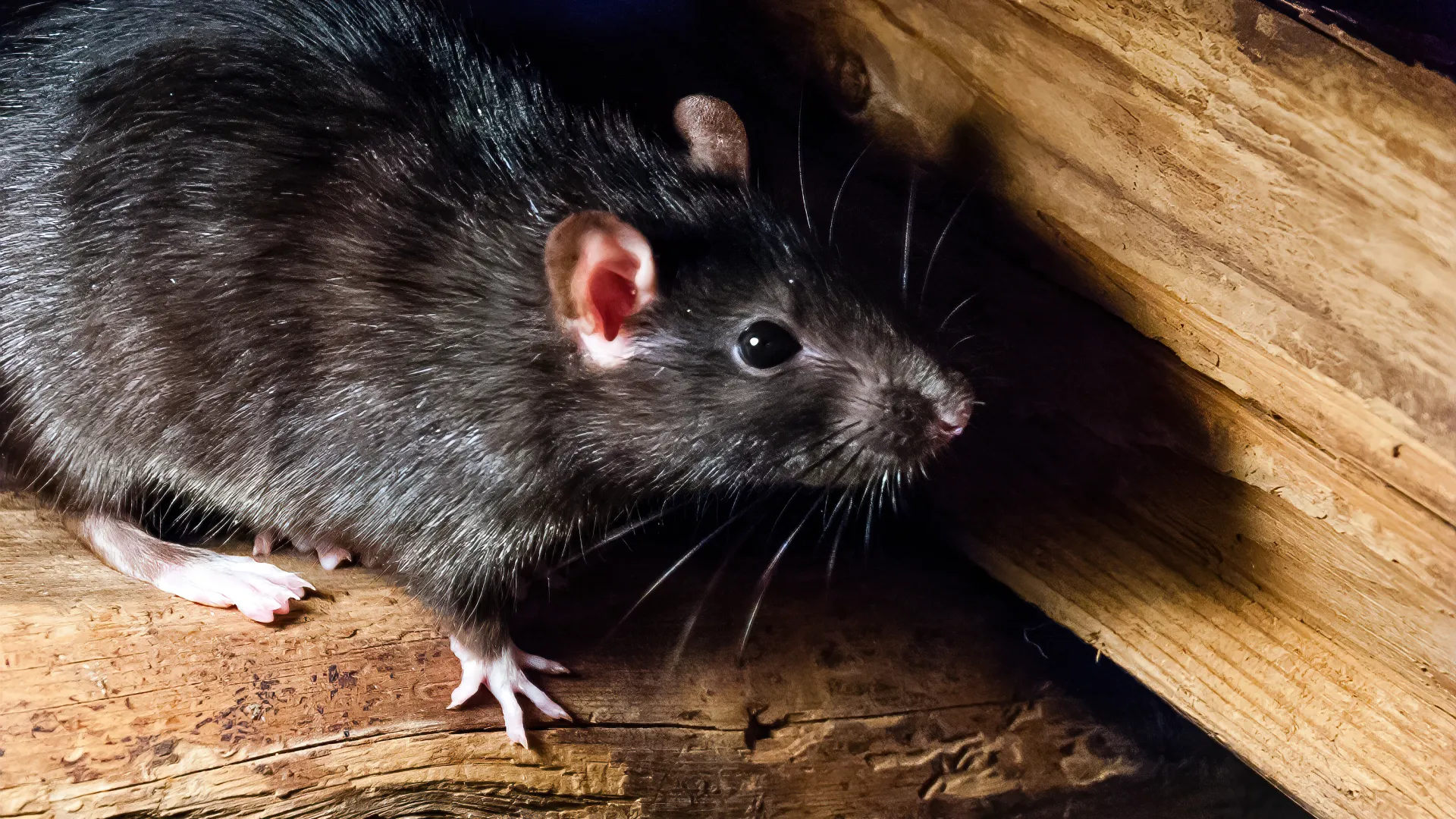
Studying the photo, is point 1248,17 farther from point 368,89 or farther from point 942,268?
point 368,89

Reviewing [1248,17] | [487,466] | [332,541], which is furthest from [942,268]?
[332,541]

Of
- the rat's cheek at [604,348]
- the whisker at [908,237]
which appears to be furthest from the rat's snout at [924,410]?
the rat's cheek at [604,348]

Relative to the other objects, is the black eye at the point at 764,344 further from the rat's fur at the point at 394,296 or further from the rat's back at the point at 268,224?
the rat's back at the point at 268,224

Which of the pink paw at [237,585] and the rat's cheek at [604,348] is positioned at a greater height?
the rat's cheek at [604,348]

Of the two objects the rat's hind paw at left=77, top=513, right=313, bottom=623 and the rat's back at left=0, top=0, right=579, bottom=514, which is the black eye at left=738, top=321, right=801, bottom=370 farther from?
the rat's hind paw at left=77, top=513, right=313, bottom=623

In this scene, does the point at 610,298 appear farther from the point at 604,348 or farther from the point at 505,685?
the point at 505,685

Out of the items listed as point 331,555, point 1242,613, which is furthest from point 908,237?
point 331,555
